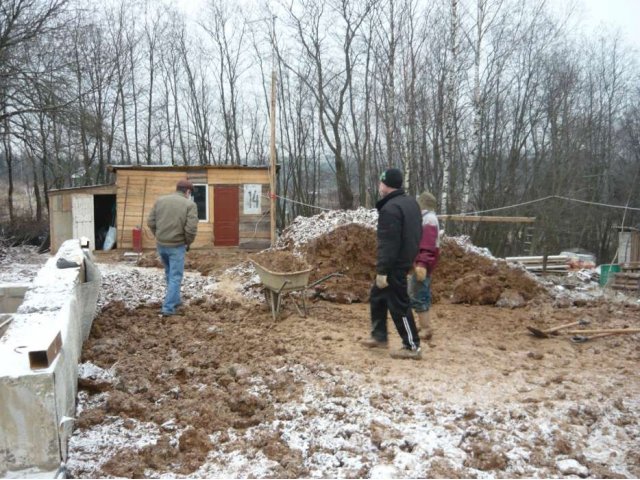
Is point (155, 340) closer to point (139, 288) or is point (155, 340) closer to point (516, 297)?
point (139, 288)

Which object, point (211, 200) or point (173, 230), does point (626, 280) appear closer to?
point (173, 230)

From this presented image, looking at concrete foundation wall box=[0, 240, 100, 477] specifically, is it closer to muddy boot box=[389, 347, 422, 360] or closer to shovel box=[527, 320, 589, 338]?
muddy boot box=[389, 347, 422, 360]

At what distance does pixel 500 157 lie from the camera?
83.3ft

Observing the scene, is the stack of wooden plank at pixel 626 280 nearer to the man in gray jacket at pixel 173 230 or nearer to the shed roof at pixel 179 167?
the man in gray jacket at pixel 173 230

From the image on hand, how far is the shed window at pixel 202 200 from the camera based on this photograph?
53.9ft

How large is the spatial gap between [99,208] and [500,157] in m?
18.8

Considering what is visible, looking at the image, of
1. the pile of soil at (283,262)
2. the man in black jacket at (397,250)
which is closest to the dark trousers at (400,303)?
the man in black jacket at (397,250)

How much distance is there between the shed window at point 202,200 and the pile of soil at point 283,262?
284 inches

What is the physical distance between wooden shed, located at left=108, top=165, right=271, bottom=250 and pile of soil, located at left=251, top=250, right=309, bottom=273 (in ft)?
22.9

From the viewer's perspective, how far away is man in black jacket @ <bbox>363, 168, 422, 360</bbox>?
4984mm

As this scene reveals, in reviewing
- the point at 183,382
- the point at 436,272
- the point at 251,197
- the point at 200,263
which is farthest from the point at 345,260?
the point at 251,197

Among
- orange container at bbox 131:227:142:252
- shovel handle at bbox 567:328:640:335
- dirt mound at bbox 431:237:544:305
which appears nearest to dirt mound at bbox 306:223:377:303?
dirt mound at bbox 431:237:544:305

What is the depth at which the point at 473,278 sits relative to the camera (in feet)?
28.0

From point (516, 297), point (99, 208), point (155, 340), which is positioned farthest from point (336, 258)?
point (99, 208)
